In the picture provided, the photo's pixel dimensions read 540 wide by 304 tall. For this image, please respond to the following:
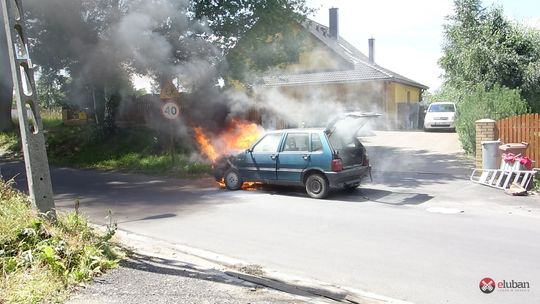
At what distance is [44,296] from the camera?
3533 mm

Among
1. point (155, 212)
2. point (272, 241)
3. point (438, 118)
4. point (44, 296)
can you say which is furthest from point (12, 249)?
point (438, 118)

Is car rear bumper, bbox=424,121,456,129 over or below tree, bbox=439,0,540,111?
below

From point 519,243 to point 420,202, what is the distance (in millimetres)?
2773

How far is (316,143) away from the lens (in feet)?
29.5

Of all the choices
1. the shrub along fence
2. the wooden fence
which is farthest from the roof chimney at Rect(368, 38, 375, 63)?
the wooden fence

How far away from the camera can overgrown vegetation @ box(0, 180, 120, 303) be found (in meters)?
3.62

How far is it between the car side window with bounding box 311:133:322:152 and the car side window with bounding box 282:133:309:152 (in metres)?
0.12

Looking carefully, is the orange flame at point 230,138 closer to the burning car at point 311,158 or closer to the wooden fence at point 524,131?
the burning car at point 311,158

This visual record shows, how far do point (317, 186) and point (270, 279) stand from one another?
4413 millimetres

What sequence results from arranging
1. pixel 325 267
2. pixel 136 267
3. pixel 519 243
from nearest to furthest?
pixel 136 267 < pixel 325 267 < pixel 519 243

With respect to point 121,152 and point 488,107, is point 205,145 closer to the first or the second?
point 121,152

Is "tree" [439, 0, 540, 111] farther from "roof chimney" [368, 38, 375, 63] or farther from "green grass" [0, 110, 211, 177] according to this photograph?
"roof chimney" [368, 38, 375, 63]

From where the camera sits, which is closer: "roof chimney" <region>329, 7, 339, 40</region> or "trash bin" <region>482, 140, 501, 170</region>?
"trash bin" <region>482, 140, 501, 170</region>

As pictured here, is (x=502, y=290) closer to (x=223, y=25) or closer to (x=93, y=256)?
(x=93, y=256)
